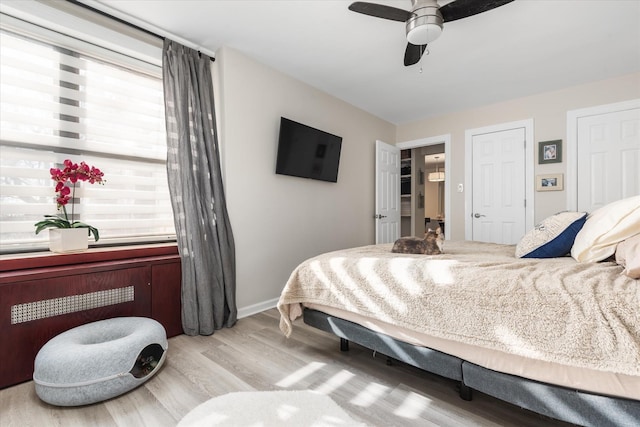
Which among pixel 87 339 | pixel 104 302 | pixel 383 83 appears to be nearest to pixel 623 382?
pixel 87 339

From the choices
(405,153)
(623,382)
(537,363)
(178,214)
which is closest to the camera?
(623,382)

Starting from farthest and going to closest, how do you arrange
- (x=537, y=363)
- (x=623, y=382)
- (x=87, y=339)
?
(x=87, y=339) < (x=537, y=363) < (x=623, y=382)

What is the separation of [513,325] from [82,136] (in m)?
3.08

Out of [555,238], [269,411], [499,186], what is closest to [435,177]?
[499,186]

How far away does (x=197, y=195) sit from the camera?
2.52 metres

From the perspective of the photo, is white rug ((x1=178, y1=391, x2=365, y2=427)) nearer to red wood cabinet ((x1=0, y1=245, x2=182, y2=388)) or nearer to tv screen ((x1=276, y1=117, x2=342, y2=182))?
red wood cabinet ((x1=0, y1=245, x2=182, y2=388))

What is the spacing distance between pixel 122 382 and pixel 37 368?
0.44 meters

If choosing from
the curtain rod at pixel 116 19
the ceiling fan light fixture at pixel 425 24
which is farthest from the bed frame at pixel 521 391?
the curtain rod at pixel 116 19

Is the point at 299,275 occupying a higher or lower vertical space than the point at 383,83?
lower

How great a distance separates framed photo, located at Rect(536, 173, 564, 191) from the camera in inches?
143

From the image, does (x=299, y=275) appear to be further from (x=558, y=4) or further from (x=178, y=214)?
(x=558, y=4)

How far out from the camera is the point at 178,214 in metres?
2.45

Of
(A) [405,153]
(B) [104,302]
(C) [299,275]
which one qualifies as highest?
(A) [405,153]

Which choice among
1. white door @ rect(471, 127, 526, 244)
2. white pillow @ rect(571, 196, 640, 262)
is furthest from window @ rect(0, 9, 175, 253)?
white door @ rect(471, 127, 526, 244)
